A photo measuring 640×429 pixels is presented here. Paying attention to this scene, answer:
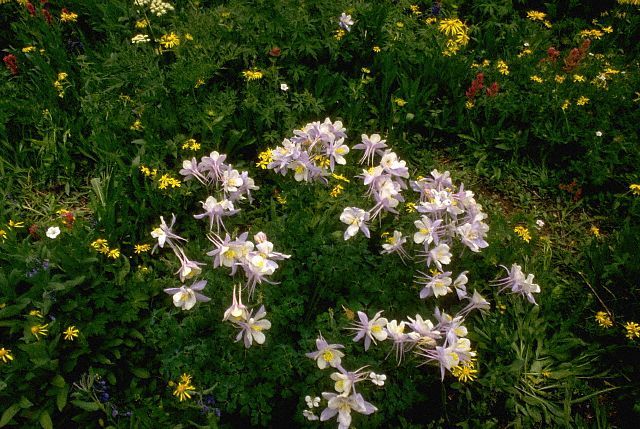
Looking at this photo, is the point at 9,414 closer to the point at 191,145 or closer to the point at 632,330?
the point at 191,145

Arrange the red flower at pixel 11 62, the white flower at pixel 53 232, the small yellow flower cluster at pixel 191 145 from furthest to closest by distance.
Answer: the red flower at pixel 11 62
the small yellow flower cluster at pixel 191 145
the white flower at pixel 53 232

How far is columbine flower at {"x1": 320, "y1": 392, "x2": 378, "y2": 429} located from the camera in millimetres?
1603

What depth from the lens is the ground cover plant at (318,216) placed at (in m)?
1.92

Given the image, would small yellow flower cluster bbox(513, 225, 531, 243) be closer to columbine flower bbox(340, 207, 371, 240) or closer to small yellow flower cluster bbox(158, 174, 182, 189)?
columbine flower bbox(340, 207, 371, 240)

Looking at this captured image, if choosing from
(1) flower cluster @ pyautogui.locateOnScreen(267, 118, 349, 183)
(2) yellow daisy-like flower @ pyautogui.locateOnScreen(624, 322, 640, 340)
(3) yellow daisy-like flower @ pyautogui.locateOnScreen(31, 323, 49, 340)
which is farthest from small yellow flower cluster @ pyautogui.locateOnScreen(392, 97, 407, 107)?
(3) yellow daisy-like flower @ pyautogui.locateOnScreen(31, 323, 49, 340)

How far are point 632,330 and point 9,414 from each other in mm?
2920

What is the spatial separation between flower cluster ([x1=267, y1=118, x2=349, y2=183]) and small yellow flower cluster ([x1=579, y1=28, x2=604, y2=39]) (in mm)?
3066

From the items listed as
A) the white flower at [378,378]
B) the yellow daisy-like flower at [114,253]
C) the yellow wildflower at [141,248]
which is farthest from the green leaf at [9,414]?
the white flower at [378,378]

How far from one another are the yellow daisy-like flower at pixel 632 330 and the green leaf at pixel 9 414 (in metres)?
2.85

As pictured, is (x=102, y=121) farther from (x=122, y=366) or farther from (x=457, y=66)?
(x=457, y=66)

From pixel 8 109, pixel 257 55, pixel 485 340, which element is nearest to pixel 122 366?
pixel 485 340

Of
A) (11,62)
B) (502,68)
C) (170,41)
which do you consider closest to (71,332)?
(170,41)

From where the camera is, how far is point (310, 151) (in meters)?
2.19

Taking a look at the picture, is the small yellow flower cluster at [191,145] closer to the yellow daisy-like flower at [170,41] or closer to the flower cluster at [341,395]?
the yellow daisy-like flower at [170,41]
